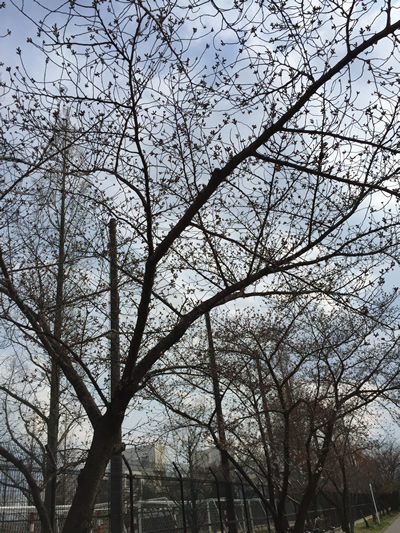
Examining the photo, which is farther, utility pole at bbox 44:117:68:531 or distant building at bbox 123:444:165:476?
distant building at bbox 123:444:165:476

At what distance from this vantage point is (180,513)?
10438 millimetres

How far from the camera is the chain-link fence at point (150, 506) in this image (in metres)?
6.93

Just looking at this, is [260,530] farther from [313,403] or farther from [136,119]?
[136,119]

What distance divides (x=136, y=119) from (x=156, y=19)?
41.3 inches

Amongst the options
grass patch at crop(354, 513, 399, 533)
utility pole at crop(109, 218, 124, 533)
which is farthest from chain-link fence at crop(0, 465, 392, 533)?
grass patch at crop(354, 513, 399, 533)

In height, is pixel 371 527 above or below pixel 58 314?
below

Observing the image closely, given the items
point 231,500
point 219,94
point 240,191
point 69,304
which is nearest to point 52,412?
point 69,304

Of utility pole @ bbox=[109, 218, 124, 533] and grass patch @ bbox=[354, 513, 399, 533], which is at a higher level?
utility pole @ bbox=[109, 218, 124, 533]

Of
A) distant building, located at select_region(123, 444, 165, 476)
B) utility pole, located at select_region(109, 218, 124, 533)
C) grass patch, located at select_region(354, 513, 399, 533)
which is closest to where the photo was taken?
utility pole, located at select_region(109, 218, 124, 533)

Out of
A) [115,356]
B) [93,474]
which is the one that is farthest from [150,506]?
[93,474]

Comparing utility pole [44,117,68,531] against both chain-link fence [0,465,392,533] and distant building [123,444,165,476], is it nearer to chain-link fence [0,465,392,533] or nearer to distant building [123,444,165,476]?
A: chain-link fence [0,465,392,533]

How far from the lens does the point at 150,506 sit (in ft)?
32.4

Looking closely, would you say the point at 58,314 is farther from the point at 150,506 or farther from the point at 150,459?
the point at 150,459

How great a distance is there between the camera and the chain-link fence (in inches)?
273
